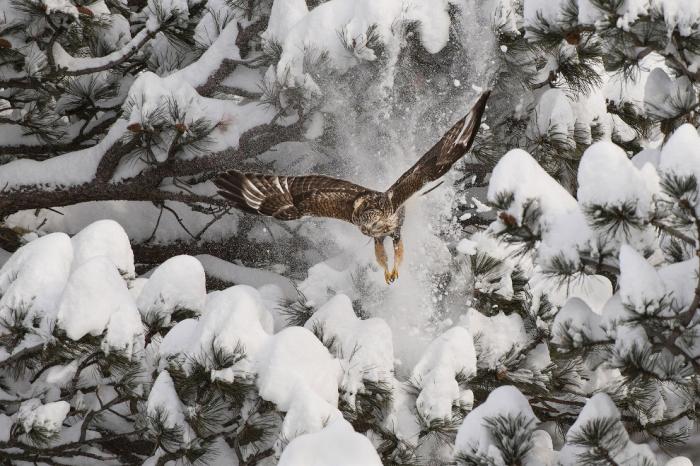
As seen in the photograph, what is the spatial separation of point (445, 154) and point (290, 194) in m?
0.79

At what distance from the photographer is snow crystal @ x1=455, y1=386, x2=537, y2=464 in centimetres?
374

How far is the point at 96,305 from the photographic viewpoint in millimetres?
3957

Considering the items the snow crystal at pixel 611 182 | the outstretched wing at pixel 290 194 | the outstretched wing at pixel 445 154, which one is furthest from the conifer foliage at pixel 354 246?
the outstretched wing at pixel 290 194

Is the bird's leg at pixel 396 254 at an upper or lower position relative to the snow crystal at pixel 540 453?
upper

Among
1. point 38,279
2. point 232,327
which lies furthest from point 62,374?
point 232,327

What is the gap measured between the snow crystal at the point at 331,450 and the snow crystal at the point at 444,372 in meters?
1.00

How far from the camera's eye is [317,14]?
15.8 ft

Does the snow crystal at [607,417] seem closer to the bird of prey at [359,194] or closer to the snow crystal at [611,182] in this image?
the snow crystal at [611,182]

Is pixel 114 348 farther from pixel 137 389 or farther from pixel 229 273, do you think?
pixel 229 273

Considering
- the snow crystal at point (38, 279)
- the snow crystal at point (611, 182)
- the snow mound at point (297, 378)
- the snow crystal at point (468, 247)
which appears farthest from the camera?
the snow crystal at point (468, 247)

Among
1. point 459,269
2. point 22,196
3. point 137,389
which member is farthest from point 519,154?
point 22,196

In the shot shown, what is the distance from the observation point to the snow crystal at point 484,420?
3.74m

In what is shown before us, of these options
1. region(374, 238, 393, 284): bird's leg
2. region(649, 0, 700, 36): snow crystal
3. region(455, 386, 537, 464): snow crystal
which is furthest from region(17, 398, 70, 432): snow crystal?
region(649, 0, 700, 36): snow crystal

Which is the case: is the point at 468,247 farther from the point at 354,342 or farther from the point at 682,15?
the point at 682,15
